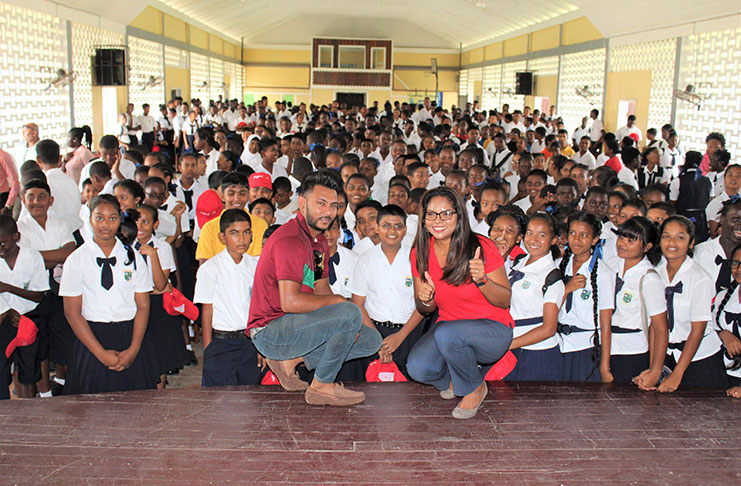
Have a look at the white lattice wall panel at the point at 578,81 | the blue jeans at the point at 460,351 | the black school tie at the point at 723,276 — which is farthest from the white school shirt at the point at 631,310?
the white lattice wall panel at the point at 578,81

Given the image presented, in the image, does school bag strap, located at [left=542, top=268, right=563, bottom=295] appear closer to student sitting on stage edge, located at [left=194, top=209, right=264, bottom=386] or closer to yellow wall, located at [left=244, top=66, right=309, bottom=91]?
student sitting on stage edge, located at [left=194, top=209, right=264, bottom=386]

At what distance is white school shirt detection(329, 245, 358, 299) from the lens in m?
3.96

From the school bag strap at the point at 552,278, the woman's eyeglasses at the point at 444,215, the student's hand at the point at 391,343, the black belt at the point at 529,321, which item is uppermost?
the woman's eyeglasses at the point at 444,215

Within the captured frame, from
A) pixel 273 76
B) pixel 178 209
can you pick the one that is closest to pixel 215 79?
pixel 273 76

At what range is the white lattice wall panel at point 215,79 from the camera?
76.4ft

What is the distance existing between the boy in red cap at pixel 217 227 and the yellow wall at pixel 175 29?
577 inches

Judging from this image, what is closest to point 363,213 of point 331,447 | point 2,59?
point 331,447

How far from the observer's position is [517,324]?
352 cm

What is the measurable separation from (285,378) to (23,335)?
60.0 inches

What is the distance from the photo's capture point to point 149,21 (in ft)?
52.7

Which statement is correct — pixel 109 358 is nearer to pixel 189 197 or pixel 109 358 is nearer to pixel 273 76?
pixel 189 197

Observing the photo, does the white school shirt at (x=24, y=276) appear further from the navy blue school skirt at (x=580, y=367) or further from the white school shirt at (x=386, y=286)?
the navy blue school skirt at (x=580, y=367)

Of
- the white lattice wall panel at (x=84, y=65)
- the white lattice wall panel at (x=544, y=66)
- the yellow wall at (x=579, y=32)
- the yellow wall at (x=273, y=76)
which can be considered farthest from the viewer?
the yellow wall at (x=273, y=76)

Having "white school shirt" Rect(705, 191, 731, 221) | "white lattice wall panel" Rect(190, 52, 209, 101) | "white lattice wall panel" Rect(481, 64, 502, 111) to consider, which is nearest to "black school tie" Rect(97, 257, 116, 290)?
"white school shirt" Rect(705, 191, 731, 221)
